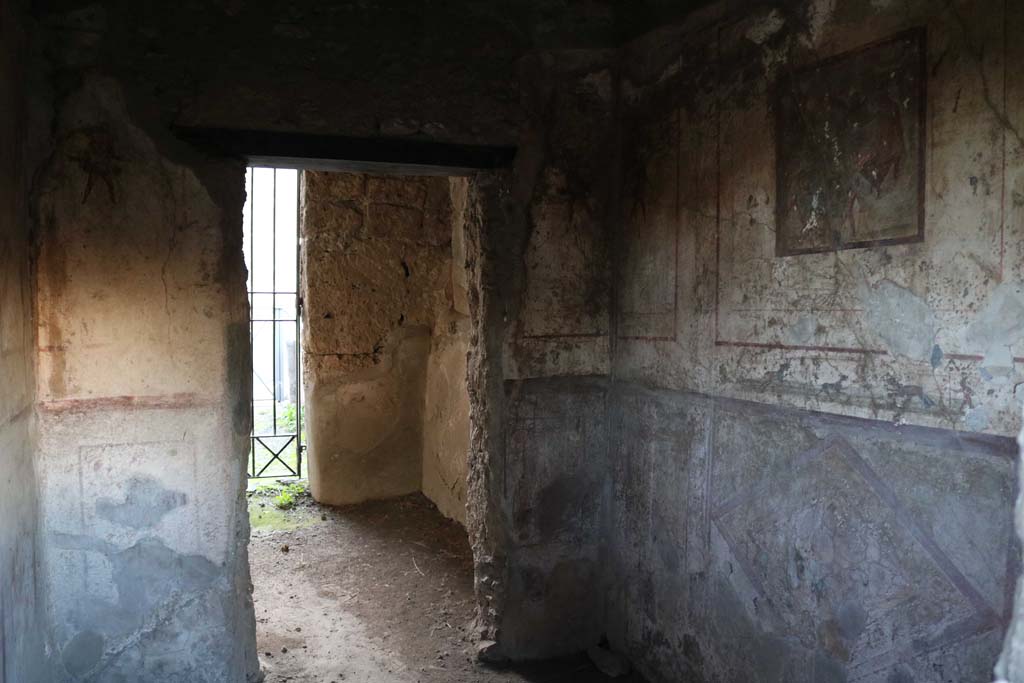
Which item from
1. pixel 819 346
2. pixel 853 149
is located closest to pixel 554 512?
pixel 819 346

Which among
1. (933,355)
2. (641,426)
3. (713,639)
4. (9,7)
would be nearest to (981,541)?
(933,355)

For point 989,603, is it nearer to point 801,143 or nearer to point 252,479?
point 801,143

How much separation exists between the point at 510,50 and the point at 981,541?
7.64 ft

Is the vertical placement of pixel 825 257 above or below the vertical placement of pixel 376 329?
above

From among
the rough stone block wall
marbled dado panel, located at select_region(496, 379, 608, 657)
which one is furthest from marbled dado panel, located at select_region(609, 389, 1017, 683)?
the rough stone block wall

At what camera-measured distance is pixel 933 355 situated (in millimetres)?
1890

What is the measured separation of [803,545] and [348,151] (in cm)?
207

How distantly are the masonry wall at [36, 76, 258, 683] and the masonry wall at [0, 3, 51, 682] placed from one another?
0.36ft

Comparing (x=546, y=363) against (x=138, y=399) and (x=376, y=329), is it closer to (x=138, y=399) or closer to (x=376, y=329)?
(x=138, y=399)

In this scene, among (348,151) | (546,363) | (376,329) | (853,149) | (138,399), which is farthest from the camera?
(376,329)

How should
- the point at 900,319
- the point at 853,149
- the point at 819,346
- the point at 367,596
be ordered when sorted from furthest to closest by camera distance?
the point at 367,596, the point at 819,346, the point at 853,149, the point at 900,319

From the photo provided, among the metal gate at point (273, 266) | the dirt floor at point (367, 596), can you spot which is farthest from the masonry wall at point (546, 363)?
the metal gate at point (273, 266)

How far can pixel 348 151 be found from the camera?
9.40 feet

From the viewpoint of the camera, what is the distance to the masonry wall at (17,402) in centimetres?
199
